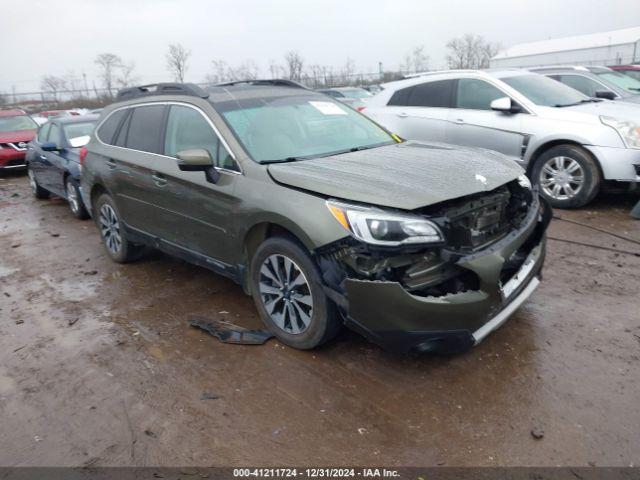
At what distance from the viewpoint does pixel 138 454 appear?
8.98 feet

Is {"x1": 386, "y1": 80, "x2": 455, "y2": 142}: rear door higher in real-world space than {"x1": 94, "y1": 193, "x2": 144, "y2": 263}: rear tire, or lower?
higher

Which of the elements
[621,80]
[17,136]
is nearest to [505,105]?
[621,80]

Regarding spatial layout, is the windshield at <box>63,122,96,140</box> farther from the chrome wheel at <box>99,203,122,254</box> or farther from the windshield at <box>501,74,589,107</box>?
the windshield at <box>501,74,589,107</box>

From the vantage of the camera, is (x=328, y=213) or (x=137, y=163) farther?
(x=137, y=163)

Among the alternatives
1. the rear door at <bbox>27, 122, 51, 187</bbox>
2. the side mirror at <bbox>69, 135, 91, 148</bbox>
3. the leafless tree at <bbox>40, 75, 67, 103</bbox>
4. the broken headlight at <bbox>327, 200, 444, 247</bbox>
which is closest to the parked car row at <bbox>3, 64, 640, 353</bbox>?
the broken headlight at <bbox>327, 200, 444, 247</bbox>

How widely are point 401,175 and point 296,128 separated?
1.20m

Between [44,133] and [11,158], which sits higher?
[44,133]

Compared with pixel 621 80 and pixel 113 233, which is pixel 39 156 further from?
pixel 621 80

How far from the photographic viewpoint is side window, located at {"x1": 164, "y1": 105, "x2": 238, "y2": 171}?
3883 mm

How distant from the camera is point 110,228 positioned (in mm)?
5660

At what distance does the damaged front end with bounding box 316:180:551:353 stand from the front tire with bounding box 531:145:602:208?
354 centimetres

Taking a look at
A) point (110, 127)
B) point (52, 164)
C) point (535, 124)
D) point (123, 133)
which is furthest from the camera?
point (52, 164)

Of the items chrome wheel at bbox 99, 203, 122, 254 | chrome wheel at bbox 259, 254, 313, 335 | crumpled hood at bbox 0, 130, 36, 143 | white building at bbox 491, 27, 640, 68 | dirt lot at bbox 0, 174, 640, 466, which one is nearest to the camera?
dirt lot at bbox 0, 174, 640, 466

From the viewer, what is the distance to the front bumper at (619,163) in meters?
5.94
